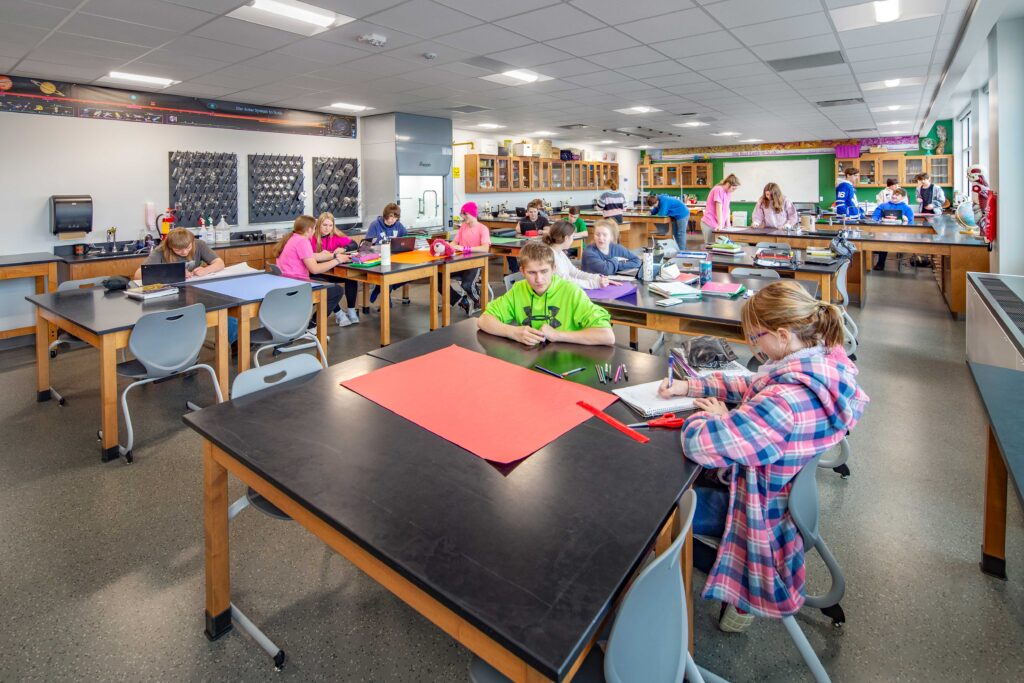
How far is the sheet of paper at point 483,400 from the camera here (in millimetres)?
1447

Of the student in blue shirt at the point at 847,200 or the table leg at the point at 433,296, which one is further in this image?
the student in blue shirt at the point at 847,200

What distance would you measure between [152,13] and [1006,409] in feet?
15.9

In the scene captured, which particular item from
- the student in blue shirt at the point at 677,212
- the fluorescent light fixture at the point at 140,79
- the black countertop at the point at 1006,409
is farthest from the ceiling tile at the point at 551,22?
the student in blue shirt at the point at 677,212

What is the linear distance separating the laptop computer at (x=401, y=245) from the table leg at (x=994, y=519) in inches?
194

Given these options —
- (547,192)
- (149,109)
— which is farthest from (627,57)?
(547,192)

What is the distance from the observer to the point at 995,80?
15.2ft

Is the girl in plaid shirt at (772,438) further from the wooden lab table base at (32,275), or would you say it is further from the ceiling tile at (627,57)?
the wooden lab table base at (32,275)

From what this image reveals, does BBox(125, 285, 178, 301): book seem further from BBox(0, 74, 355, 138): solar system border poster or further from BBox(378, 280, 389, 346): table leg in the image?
BBox(0, 74, 355, 138): solar system border poster

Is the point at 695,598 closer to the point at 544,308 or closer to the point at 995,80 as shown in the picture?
the point at 544,308

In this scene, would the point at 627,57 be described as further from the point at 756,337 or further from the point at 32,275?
the point at 32,275

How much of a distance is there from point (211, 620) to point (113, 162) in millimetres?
6104

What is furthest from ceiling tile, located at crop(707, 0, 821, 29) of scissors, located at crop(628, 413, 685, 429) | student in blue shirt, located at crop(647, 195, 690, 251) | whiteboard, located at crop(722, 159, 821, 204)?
whiteboard, located at crop(722, 159, 821, 204)

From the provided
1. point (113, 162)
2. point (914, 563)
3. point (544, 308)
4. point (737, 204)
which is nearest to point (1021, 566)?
point (914, 563)

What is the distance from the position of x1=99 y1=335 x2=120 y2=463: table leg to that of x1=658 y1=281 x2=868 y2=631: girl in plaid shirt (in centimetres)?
295
